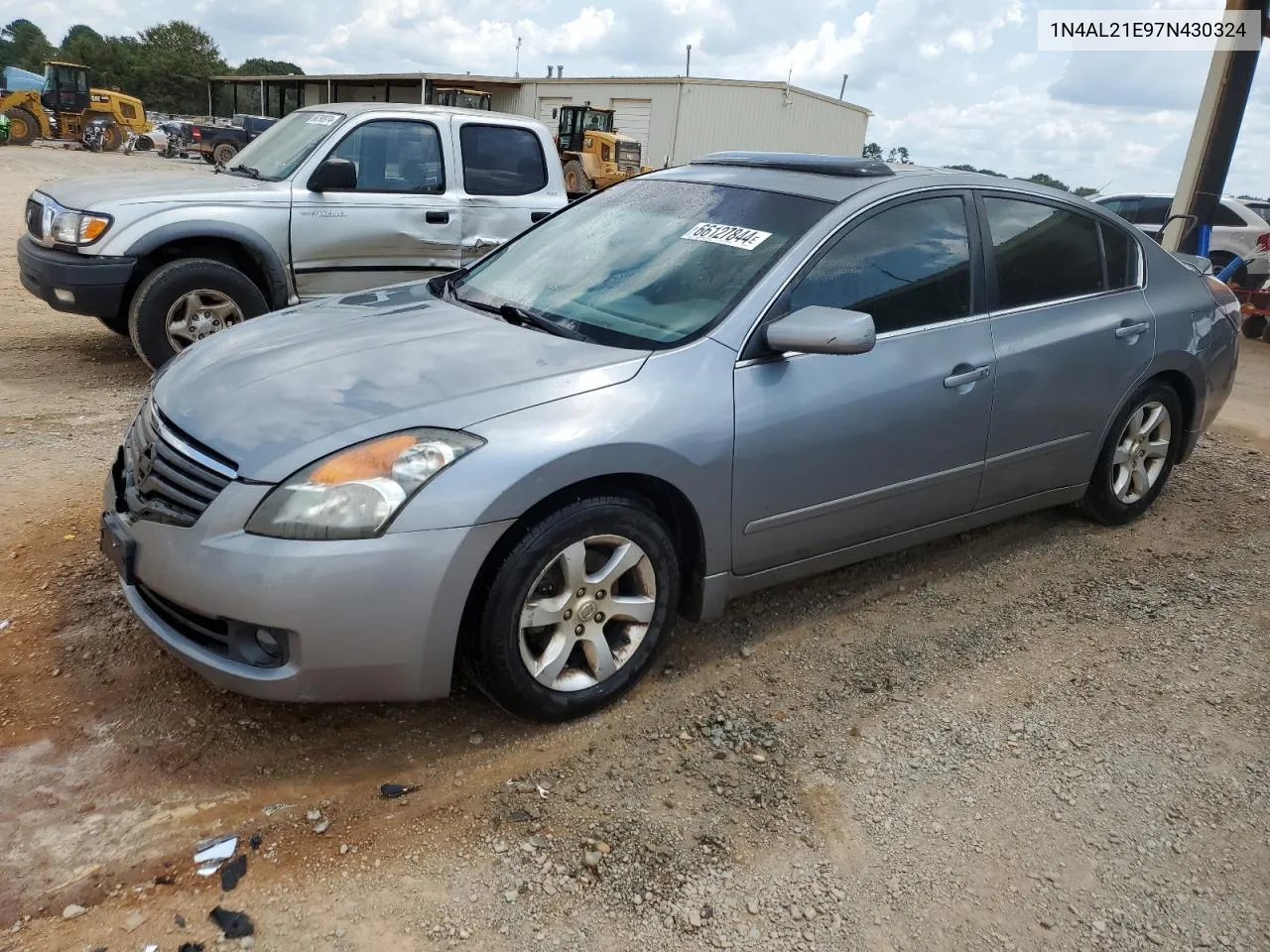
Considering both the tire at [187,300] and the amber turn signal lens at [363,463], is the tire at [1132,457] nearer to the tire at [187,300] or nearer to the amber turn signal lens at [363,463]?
the amber turn signal lens at [363,463]

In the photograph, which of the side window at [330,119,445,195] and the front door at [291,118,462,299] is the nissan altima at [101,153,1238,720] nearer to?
the front door at [291,118,462,299]

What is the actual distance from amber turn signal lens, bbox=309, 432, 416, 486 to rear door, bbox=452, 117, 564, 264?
4624 mm

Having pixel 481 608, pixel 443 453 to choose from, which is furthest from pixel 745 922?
pixel 443 453

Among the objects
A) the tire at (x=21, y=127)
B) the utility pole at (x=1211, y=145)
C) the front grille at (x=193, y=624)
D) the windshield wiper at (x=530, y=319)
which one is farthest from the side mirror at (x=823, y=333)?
the tire at (x=21, y=127)

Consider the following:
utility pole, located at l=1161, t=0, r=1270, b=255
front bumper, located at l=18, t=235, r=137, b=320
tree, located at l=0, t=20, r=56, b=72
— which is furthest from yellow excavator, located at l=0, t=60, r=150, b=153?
tree, located at l=0, t=20, r=56, b=72

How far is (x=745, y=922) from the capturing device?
226cm

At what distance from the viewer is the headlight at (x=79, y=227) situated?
580 centimetres

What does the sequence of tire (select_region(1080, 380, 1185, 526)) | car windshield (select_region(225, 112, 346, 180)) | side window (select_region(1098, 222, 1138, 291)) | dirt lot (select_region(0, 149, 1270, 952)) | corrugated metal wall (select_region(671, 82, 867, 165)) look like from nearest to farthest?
dirt lot (select_region(0, 149, 1270, 952)), side window (select_region(1098, 222, 1138, 291)), tire (select_region(1080, 380, 1185, 526)), car windshield (select_region(225, 112, 346, 180)), corrugated metal wall (select_region(671, 82, 867, 165))

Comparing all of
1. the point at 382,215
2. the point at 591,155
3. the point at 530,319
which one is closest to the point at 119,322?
the point at 382,215

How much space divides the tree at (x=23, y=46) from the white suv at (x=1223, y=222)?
93961 mm

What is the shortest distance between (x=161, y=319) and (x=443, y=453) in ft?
14.2

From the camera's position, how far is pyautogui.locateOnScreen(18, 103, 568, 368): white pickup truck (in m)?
5.88

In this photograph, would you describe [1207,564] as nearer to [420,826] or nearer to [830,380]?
[830,380]

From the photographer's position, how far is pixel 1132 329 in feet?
13.9
